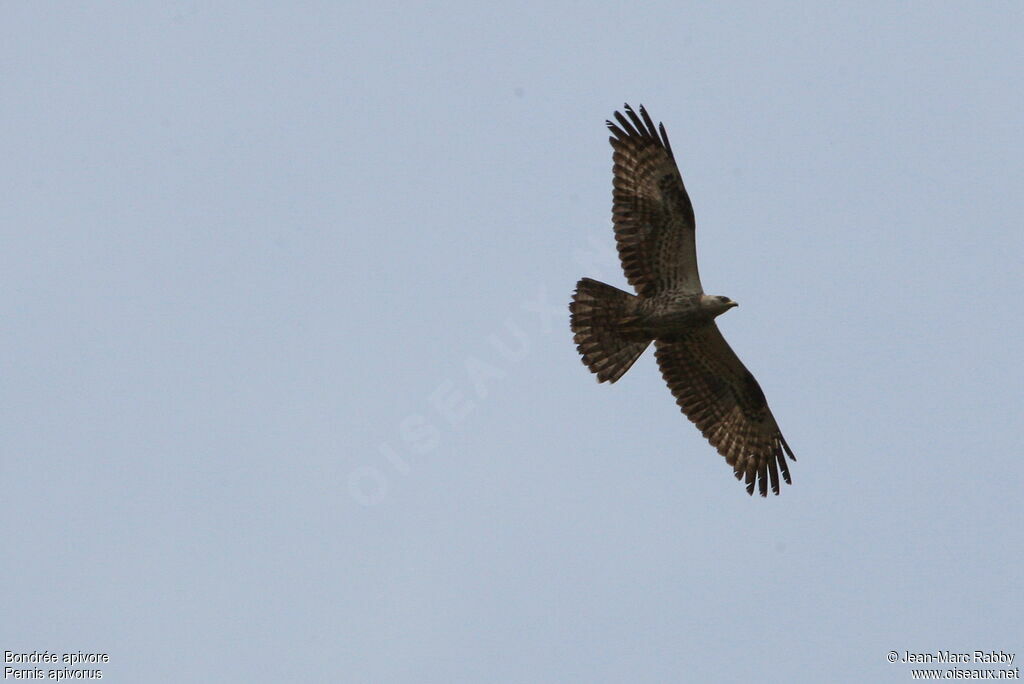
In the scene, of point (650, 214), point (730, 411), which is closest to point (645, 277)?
point (650, 214)

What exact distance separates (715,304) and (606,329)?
1333 millimetres

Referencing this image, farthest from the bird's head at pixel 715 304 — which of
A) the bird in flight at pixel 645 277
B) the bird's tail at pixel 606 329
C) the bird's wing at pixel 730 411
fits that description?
the bird's wing at pixel 730 411

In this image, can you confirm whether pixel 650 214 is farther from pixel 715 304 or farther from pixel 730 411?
pixel 730 411

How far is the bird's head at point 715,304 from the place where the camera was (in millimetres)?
Answer: 16203

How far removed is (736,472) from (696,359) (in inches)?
61.7

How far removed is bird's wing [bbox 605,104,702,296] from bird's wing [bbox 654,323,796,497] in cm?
129

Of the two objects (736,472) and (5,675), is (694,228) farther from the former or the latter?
(5,675)

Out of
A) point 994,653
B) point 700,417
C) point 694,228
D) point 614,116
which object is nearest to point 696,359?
point 700,417

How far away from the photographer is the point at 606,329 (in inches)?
650

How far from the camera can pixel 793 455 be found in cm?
1762

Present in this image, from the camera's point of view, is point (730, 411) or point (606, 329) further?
point (730, 411)

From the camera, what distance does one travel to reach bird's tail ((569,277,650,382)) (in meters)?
16.4

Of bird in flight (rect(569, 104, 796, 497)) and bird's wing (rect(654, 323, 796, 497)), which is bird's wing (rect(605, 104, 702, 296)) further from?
bird's wing (rect(654, 323, 796, 497))

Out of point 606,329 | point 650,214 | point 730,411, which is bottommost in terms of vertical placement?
point 730,411
